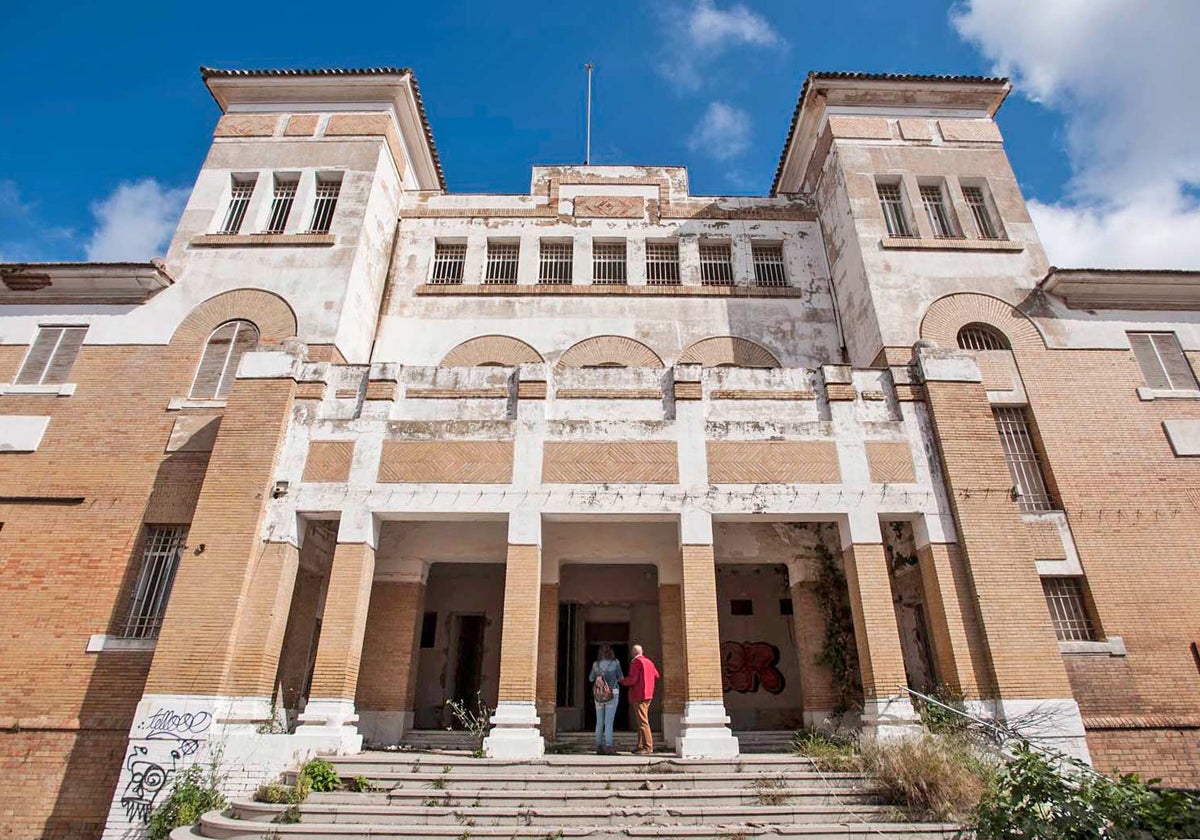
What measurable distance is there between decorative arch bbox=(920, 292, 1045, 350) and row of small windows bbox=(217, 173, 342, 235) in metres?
13.9

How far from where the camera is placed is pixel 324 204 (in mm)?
16062

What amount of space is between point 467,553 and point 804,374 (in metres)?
7.23

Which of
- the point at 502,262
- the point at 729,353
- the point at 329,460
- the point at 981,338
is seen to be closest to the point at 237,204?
the point at 502,262

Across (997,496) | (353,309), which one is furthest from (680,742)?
(353,309)

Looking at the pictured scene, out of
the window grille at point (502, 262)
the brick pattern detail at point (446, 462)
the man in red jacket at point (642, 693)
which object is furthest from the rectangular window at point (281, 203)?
the man in red jacket at point (642, 693)

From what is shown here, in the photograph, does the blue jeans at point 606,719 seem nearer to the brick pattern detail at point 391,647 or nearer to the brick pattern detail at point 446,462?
the brick pattern detail at point 446,462

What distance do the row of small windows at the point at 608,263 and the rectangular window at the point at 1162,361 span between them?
25.6ft

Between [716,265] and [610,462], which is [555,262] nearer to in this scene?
[716,265]

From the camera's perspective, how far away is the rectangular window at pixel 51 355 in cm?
1381

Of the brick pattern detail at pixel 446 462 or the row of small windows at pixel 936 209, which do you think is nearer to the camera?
the brick pattern detail at pixel 446 462

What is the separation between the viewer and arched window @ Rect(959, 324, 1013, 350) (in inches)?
559

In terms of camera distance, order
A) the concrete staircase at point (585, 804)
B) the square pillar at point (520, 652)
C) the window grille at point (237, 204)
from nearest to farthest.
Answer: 1. the concrete staircase at point (585, 804)
2. the square pillar at point (520, 652)
3. the window grille at point (237, 204)

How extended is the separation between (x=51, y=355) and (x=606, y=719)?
1386 centimetres

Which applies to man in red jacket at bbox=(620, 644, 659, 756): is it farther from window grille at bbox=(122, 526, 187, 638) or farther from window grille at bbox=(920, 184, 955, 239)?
window grille at bbox=(920, 184, 955, 239)
